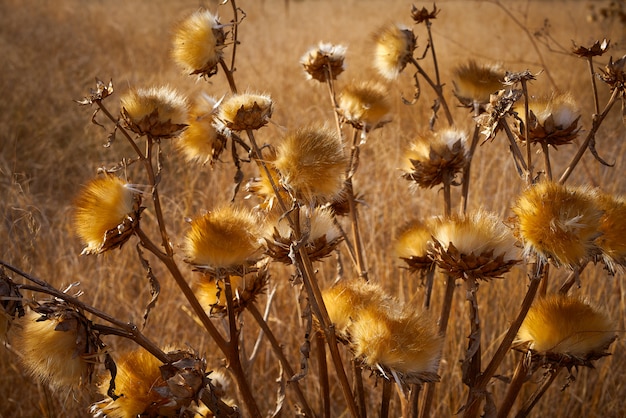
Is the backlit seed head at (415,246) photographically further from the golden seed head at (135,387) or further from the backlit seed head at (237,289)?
the golden seed head at (135,387)

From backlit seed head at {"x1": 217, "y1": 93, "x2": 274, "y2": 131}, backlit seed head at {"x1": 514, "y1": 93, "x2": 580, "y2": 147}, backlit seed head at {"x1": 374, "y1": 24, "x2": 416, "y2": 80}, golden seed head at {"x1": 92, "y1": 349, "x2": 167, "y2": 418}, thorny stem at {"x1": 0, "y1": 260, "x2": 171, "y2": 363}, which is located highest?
backlit seed head at {"x1": 374, "y1": 24, "x2": 416, "y2": 80}

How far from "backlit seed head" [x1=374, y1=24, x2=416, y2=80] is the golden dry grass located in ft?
0.21

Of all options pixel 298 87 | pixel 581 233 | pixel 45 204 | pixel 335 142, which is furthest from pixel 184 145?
pixel 298 87

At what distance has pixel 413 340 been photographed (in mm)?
700

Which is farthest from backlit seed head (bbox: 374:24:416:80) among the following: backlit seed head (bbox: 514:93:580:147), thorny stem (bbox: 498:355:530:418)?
thorny stem (bbox: 498:355:530:418)

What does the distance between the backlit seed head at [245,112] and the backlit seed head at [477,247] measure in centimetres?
27

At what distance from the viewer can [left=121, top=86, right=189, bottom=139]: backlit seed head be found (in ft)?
2.50

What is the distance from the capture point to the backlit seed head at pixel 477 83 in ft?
3.25

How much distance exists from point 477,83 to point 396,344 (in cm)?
50

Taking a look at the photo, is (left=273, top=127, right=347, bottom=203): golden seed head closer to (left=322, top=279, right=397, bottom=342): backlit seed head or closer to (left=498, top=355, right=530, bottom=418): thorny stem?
(left=322, top=279, right=397, bottom=342): backlit seed head

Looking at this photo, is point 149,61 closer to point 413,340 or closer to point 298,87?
point 298,87

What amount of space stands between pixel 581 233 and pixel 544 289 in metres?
0.23

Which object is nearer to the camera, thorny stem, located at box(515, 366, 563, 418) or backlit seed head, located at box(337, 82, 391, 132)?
thorny stem, located at box(515, 366, 563, 418)

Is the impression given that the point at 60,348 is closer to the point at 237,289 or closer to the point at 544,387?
the point at 237,289
